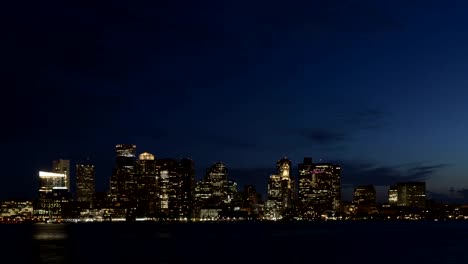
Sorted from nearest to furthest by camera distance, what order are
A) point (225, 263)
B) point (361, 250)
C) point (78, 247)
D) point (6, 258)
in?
point (225, 263), point (6, 258), point (361, 250), point (78, 247)

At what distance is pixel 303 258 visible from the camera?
9394cm

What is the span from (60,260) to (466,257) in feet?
175

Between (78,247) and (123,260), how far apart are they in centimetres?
3161

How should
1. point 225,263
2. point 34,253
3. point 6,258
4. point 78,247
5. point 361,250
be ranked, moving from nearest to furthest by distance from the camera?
point 225,263 → point 6,258 → point 34,253 → point 361,250 → point 78,247

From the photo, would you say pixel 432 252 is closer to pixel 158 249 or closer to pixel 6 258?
pixel 158 249

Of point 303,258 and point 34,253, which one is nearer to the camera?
point 303,258

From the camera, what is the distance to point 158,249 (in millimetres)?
111312

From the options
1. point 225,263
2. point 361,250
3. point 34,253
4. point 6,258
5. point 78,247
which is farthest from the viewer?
point 78,247

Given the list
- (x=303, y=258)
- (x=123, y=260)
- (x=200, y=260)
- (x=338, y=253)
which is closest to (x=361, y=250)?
(x=338, y=253)

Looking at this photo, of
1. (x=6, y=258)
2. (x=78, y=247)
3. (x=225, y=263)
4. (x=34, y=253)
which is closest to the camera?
(x=225, y=263)

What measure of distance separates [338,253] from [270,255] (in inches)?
507

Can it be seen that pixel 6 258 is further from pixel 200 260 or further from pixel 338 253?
pixel 338 253

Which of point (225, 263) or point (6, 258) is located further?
point (6, 258)

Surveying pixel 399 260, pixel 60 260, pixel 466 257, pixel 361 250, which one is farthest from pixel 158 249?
pixel 466 257
